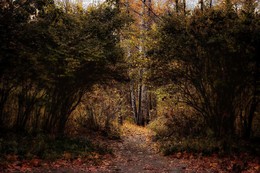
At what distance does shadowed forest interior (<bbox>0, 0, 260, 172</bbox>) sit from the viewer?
8102mm

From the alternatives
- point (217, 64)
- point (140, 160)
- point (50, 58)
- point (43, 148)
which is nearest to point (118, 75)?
point (50, 58)

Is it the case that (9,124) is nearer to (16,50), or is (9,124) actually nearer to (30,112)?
(30,112)

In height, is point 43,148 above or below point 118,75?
below

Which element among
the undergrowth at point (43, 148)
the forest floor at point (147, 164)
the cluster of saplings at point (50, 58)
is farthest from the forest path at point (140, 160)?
the cluster of saplings at point (50, 58)

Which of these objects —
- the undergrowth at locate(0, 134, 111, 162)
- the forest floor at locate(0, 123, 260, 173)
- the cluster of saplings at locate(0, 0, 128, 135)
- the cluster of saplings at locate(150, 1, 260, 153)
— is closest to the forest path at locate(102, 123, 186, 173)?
the forest floor at locate(0, 123, 260, 173)

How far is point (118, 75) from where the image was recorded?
36.5ft

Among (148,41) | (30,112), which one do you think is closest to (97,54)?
(148,41)

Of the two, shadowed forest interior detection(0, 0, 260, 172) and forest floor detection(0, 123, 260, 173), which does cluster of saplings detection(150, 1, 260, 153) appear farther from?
forest floor detection(0, 123, 260, 173)

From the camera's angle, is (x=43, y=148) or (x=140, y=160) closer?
(x=43, y=148)

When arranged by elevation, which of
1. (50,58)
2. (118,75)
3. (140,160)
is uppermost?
(50,58)

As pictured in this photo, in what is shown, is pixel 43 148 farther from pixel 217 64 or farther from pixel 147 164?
pixel 217 64

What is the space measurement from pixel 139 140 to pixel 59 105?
555 cm

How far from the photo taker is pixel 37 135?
8977 millimetres

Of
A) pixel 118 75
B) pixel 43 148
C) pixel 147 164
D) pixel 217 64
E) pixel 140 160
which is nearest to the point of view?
pixel 43 148
